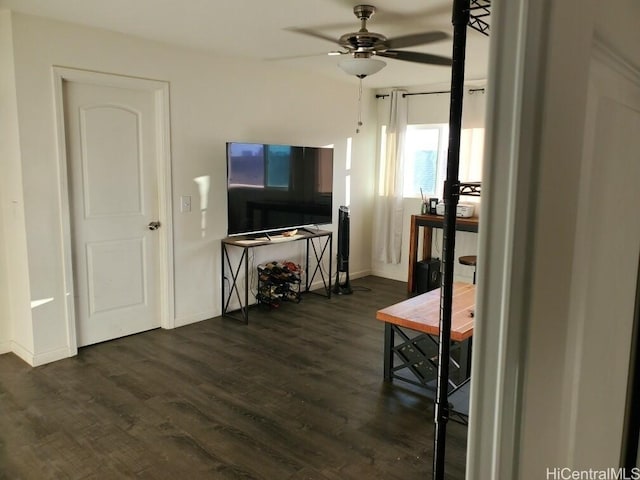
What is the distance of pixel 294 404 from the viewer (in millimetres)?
3115

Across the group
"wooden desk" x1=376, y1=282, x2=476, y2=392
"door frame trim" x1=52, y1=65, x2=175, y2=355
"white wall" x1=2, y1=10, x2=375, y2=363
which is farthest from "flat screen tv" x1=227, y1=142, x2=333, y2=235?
"wooden desk" x1=376, y1=282, x2=476, y2=392

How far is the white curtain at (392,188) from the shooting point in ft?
20.2

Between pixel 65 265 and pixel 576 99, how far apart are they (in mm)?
3950

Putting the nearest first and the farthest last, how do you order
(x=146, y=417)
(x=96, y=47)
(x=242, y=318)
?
(x=146, y=417), (x=96, y=47), (x=242, y=318)

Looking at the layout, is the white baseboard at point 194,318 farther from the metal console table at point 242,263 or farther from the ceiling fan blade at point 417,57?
the ceiling fan blade at point 417,57

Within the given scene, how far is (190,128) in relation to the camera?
4406 mm

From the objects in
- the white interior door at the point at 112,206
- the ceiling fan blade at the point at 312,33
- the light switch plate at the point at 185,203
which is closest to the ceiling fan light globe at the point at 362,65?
the ceiling fan blade at the point at 312,33

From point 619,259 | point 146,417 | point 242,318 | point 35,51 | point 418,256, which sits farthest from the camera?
point 418,256

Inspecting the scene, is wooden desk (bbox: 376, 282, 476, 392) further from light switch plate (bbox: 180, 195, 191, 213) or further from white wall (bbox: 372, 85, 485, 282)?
white wall (bbox: 372, 85, 485, 282)

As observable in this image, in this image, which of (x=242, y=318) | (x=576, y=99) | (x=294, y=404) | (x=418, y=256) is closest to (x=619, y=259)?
(x=576, y=99)

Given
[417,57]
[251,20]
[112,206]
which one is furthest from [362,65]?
[112,206]

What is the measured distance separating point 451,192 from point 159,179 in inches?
145

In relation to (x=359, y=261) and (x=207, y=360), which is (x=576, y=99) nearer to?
(x=207, y=360)

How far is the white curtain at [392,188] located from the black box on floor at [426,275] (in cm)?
62
